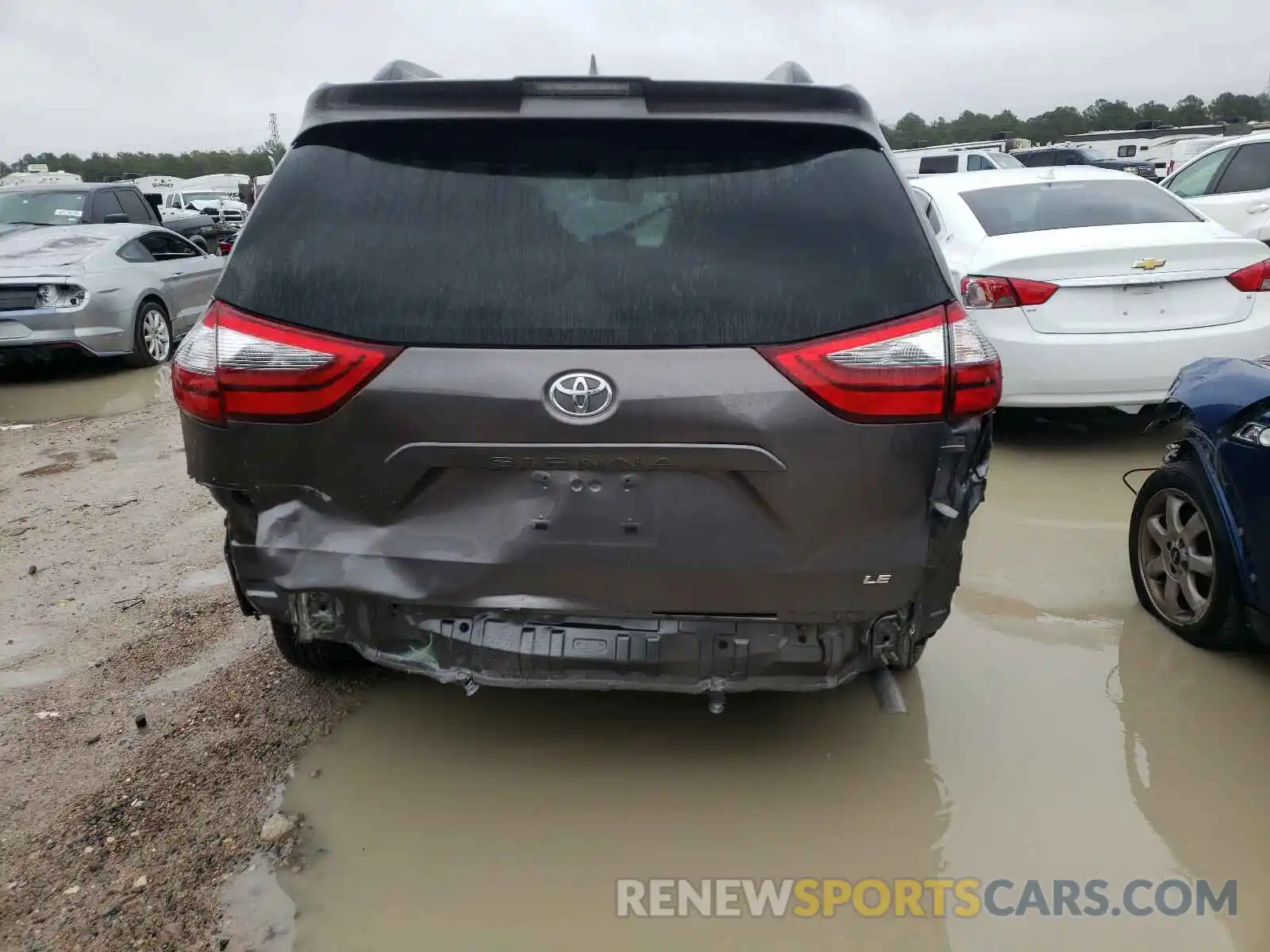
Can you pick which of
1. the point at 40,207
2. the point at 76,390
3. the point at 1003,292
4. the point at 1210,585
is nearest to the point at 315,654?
the point at 1210,585

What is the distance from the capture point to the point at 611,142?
2.40 meters

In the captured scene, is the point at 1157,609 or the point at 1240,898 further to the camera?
the point at 1157,609

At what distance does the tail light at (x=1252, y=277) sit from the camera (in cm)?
549

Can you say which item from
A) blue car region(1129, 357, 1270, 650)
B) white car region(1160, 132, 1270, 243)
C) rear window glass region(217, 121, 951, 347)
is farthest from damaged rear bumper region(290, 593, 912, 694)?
white car region(1160, 132, 1270, 243)

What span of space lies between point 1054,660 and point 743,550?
6.07ft

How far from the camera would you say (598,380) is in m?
2.25

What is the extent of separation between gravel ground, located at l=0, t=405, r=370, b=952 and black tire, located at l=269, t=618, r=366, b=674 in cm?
10

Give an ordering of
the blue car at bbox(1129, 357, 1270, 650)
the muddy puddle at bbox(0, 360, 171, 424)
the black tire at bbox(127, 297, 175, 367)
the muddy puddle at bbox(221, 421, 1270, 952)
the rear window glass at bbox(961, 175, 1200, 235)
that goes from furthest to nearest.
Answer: the black tire at bbox(127, 297, 175, 367) → the muddy puddle at bbox(0, 360, 171, 424) → the rear window glass at bbox(961, 175, 1200, 235) → the blue car at bbox(1129, 357, 1270, 650) → the muddy puddle at bbox(221, 421, 1270, 952)

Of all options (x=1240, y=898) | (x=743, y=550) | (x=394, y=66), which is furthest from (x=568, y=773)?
(x=394, y=66)

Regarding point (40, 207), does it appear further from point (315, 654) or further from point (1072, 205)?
point (1072, 205)

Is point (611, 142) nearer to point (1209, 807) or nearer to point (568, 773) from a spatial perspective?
point (568, 773)

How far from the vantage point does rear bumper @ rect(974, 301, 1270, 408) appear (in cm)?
546

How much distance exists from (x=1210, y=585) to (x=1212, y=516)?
0.25 m

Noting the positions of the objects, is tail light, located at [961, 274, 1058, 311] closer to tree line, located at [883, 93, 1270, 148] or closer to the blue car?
the blue car
